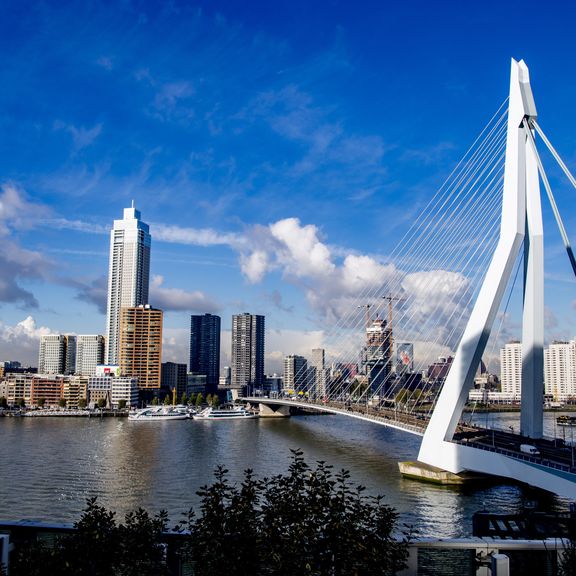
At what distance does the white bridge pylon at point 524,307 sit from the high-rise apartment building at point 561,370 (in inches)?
2910

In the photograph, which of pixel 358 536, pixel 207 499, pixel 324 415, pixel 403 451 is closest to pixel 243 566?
pixel 207 499

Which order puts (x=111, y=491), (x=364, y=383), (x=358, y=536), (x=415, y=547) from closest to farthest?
(x=358, y=536), (x=415, y=547), (x=111, y=491), (x=364, y=383)

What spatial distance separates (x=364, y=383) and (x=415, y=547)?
67.0m

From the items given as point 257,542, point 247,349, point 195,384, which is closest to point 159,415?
point 195,384

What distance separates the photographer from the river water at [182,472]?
12.6 meters

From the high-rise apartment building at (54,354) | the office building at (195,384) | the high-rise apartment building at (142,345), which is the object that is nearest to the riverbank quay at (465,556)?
the high-rise apartment building at (142,345)

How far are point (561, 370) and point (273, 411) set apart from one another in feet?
175

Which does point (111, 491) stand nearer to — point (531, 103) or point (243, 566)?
point (243, 566)

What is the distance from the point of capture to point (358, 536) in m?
2.78

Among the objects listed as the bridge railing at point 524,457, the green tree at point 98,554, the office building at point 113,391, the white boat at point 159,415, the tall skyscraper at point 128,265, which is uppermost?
the tall skyscraper at point 128,265

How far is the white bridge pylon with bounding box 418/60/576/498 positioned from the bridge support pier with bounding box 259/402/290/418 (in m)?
35.8

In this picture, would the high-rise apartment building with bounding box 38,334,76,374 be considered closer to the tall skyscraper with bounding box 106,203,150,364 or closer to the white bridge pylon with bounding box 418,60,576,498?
the tall skyscraper with bounding box 106,203,150,364

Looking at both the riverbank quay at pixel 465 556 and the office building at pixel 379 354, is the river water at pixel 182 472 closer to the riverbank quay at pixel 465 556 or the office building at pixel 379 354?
the riverbank quay at pixel 465 556

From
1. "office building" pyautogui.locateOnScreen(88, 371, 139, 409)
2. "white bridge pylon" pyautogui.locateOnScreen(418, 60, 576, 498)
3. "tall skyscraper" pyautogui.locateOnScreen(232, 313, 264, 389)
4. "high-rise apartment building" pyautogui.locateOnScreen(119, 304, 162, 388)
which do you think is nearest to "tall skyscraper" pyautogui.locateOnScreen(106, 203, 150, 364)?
"high-rise apartment building" pyautogui.locateOnScreen(119, 304, 162, 388)
